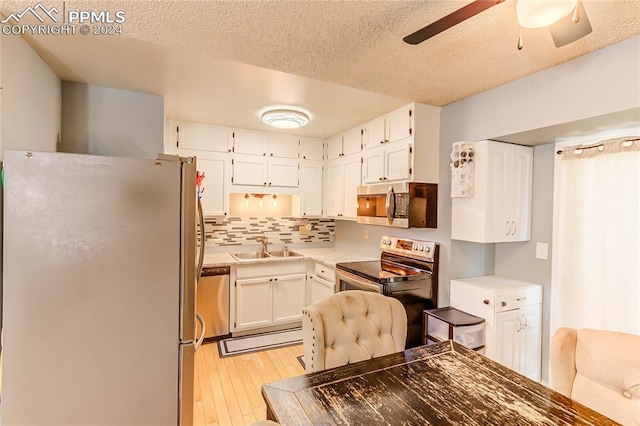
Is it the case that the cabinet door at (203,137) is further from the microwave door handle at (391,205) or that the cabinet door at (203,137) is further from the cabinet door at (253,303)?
the microwave door handle at (391,205)

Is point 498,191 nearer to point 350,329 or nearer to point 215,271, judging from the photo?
point 350,329

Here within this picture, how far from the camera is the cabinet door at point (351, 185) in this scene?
3.39m

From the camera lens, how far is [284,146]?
150 inches

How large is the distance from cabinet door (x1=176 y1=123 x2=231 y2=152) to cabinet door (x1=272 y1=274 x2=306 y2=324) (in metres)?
1.63

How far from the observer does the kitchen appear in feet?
5.40

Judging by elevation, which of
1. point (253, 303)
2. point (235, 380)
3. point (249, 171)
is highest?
point (249, 171)

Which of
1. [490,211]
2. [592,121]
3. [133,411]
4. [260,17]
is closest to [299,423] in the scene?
[133,411]

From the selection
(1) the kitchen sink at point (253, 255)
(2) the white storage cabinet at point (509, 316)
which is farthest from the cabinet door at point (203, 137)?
(2) the white storage cabinet at point (509, 316)

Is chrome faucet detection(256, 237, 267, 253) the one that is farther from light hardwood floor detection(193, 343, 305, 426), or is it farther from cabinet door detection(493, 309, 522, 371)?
cabinet door detection(493, 309, 522, 371)

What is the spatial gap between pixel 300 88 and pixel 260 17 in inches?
35.0

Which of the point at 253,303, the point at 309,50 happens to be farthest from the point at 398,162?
the point at 253,303

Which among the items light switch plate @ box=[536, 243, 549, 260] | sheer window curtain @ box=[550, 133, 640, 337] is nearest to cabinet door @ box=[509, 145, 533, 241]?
light switch plate @ box=[536, 243, 549, 260]

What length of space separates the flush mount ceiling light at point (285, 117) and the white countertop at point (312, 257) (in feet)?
4.84

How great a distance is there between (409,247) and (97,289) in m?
2.44
